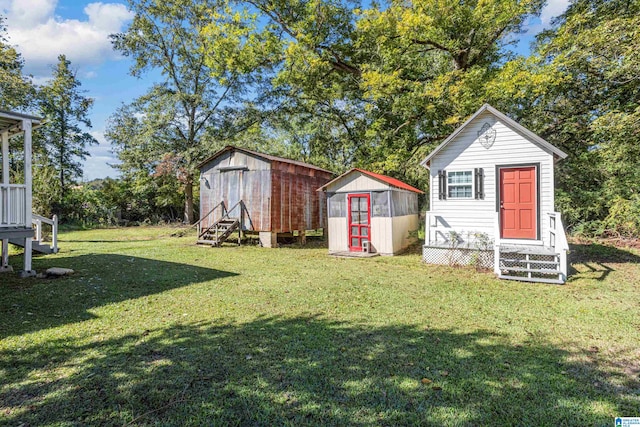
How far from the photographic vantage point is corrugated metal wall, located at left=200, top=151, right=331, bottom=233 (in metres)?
12.8

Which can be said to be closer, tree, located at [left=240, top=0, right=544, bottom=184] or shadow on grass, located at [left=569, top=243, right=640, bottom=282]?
shadow on grass, located at [left=569, top=243, right=640, bottom=282]

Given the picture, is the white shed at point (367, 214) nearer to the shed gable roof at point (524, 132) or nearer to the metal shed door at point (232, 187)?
the shed gable roof at point (524, 132)

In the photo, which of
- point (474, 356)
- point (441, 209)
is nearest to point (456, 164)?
point (441, 209)

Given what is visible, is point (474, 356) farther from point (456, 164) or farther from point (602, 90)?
point (602, 90)

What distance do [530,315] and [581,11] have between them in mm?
14434

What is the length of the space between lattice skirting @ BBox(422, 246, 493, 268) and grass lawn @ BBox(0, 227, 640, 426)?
159cm

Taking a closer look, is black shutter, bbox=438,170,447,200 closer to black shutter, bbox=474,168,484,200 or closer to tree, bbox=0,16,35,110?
black shutter, bbox=474,168,484,200

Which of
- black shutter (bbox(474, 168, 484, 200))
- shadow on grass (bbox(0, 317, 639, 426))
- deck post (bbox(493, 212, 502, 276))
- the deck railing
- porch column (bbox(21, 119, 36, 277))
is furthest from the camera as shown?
black shutter (bbox(474, 168, 484, 200))

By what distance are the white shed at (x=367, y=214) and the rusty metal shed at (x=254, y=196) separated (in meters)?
2.30

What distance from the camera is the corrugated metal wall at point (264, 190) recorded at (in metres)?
12.8

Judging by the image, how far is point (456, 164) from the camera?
9727 millimetres

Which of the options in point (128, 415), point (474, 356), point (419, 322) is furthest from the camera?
point (419, 322)

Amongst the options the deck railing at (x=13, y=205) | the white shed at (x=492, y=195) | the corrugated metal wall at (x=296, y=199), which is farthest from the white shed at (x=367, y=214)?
the deck railing at (x=13, y=205)

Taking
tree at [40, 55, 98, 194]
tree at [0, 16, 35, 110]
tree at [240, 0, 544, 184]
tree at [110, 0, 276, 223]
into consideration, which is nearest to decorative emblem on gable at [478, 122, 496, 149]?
tree at [240, 0, 544, 184]
